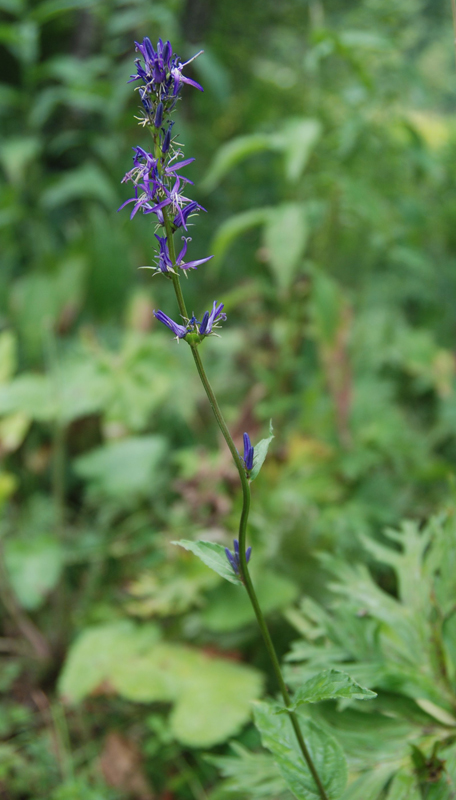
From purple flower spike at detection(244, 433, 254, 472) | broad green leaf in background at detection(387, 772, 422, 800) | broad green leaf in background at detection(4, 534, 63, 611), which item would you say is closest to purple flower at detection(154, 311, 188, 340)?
purple flower spike at detection(244, 433, 254, 472)

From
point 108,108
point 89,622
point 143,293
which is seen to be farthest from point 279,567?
point 108,108

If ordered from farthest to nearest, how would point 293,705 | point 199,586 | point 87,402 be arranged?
1. point 87,402
2. point 199,586
3. point 293,705

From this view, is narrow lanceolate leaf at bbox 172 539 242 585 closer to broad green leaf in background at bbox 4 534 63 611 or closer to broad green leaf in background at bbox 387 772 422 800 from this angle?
broad green leaf in background at bbox 387 772 422 800

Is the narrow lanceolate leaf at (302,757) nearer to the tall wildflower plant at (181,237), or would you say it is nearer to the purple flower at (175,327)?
the tall wildflower plant at (181,237)

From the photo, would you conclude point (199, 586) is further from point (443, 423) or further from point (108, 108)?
point (108, 108)

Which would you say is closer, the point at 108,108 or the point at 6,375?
the point at 6,375

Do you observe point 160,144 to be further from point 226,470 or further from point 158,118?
point 226,470
